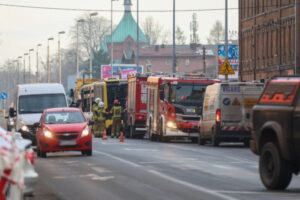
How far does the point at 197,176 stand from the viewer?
19.3 metres

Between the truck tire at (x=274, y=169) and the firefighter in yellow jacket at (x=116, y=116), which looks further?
the firefighter in yellow jacket at (x=116, y=116)

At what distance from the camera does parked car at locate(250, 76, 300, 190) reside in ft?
51.2

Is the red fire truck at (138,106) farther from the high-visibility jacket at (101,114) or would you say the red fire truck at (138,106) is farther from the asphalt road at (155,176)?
the asphalt road at (155,176)

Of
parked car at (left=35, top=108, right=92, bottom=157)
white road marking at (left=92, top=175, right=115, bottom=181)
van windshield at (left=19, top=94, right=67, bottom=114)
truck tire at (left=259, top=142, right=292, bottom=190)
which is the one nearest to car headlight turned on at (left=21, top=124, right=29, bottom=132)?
van windshield at (left=19, top=94, right=67, bottom=114)

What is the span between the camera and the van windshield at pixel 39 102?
34.2 metres

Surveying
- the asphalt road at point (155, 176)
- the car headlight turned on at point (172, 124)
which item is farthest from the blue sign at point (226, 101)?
the car headlight turned on at point (172, 124)

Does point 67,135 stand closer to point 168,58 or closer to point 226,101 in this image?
point 226,101

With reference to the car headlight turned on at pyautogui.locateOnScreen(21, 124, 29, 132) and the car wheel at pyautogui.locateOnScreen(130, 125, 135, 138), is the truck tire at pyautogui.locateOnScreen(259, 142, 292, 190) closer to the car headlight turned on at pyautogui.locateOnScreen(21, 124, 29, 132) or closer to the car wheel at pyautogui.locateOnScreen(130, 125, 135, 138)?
the car headlight turned on at pyautogui.locateOnScreen(21, 124, 29, 132)

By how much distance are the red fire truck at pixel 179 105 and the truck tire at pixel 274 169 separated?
2154 cm

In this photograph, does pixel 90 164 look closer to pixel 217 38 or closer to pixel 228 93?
pixel 228 93

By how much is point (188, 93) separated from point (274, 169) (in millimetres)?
23328

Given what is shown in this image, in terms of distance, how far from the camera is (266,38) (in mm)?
73438

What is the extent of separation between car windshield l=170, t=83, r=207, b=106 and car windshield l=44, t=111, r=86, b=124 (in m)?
10.9

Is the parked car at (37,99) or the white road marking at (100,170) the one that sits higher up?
the parked car at (37,99)
